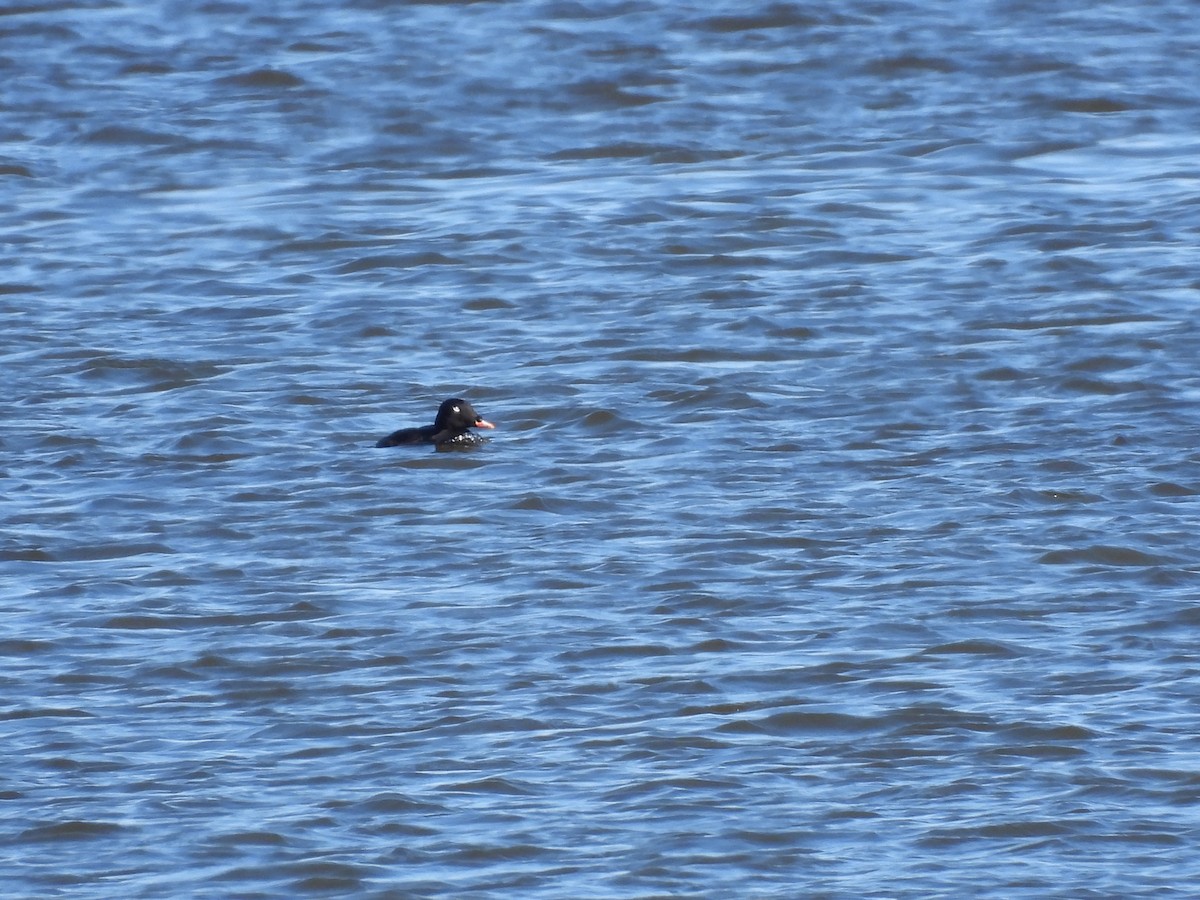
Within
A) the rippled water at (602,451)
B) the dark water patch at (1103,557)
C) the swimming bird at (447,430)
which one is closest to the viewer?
the rippled water at (602,451)

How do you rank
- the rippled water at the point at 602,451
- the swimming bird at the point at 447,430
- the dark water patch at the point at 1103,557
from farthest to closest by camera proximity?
the swimming bird at the point at 447,430 < the dark water patch at the point at 1103,557 < the rippled water at the point at 602,451

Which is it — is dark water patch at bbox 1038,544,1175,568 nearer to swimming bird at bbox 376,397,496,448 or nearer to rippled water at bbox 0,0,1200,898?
rippled water at bbox 0,0,1200,898

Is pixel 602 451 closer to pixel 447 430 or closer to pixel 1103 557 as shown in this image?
pixel 447 430

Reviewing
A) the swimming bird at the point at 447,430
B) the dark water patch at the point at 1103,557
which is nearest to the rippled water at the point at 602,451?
the dark water patch at the point at 1103,557

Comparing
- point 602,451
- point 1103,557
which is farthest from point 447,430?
point 1103,557

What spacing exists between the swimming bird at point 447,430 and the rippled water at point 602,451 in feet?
0.52

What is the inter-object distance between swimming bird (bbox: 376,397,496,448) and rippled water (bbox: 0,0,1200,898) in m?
0.16

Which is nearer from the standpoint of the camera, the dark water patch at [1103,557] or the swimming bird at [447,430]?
the dark water patch at [1103,557]

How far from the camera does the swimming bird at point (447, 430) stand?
40.5ft

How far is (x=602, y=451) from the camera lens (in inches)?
487

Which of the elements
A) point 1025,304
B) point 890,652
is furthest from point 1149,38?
point 890,652

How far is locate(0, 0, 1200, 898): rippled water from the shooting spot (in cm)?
820

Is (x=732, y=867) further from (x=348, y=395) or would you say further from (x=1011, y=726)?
(x=348, y=395)

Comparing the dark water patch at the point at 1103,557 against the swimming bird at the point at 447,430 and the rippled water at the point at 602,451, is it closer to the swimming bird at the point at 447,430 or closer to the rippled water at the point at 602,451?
the rippled water at the point at 602,451
